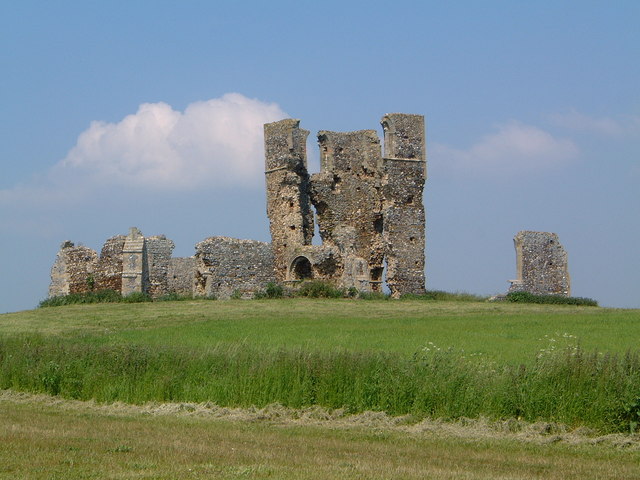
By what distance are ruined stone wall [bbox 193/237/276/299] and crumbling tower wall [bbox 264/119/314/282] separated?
85.0 inches

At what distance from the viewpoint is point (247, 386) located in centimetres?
1700

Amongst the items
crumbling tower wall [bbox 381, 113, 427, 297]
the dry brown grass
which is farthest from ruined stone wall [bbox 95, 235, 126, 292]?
the dry brown grass

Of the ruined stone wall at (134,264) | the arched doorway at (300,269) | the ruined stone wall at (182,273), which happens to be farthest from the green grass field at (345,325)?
the ruined stone wall at (182,273)

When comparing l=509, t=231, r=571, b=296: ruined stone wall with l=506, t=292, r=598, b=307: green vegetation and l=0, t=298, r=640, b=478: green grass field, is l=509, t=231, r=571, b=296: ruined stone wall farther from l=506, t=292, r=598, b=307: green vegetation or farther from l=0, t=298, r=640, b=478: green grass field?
l=0, t=298, r=640, b=478: green grass field

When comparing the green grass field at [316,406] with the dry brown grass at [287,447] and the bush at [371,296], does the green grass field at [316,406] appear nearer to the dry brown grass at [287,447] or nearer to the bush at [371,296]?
the dry brown grass at [287,447]

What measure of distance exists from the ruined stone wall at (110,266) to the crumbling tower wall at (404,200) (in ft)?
36.5

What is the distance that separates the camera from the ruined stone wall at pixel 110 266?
4372 centimetres

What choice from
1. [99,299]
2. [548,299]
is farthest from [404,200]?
[99,299]

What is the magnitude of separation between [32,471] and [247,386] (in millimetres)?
5672

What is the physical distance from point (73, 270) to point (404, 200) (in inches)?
554

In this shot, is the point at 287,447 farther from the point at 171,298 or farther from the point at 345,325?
the point at 171,298

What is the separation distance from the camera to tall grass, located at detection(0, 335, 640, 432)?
14766 mm

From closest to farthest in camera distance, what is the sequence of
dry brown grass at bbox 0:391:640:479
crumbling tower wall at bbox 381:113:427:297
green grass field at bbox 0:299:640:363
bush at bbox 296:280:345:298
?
dry brown grass at bbox 0:391:640:479, green grass field at bbox 0:299:640:363, bush at bbox 296:280:345:298, crumbling tower wall at bbox 381:113:427:297

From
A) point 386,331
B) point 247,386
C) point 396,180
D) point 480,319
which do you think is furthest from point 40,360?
point 396,180
